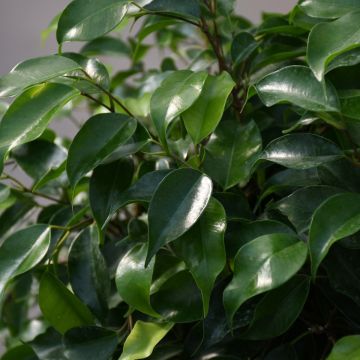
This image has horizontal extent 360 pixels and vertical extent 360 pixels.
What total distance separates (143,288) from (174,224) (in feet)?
0.23

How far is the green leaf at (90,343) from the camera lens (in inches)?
20.8

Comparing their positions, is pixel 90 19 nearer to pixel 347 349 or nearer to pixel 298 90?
pixel 298 90

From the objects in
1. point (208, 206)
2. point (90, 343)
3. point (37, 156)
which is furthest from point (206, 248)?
point (37, 156)

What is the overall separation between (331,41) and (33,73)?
23 centimetres

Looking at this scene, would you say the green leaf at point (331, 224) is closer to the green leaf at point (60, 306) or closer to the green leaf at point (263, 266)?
the green leaf at point (263, 266)

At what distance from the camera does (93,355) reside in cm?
53

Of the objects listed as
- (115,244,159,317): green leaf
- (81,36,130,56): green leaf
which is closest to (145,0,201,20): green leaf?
(115,244,159,317): green leaf

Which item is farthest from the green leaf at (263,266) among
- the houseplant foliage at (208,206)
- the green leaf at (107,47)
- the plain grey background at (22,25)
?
the plain grey background at (22,25)

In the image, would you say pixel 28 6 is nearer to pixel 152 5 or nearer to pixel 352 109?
pixel 152 5

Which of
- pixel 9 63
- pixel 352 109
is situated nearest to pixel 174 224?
pixel 352 109

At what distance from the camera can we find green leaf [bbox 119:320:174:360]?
488mm

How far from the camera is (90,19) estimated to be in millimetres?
508

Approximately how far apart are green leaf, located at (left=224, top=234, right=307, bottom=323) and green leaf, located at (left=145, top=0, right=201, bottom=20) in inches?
9.1

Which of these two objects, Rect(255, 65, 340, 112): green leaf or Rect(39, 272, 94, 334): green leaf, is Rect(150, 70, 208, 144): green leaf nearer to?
Rect(255, 65, 340, 112): green leaf
